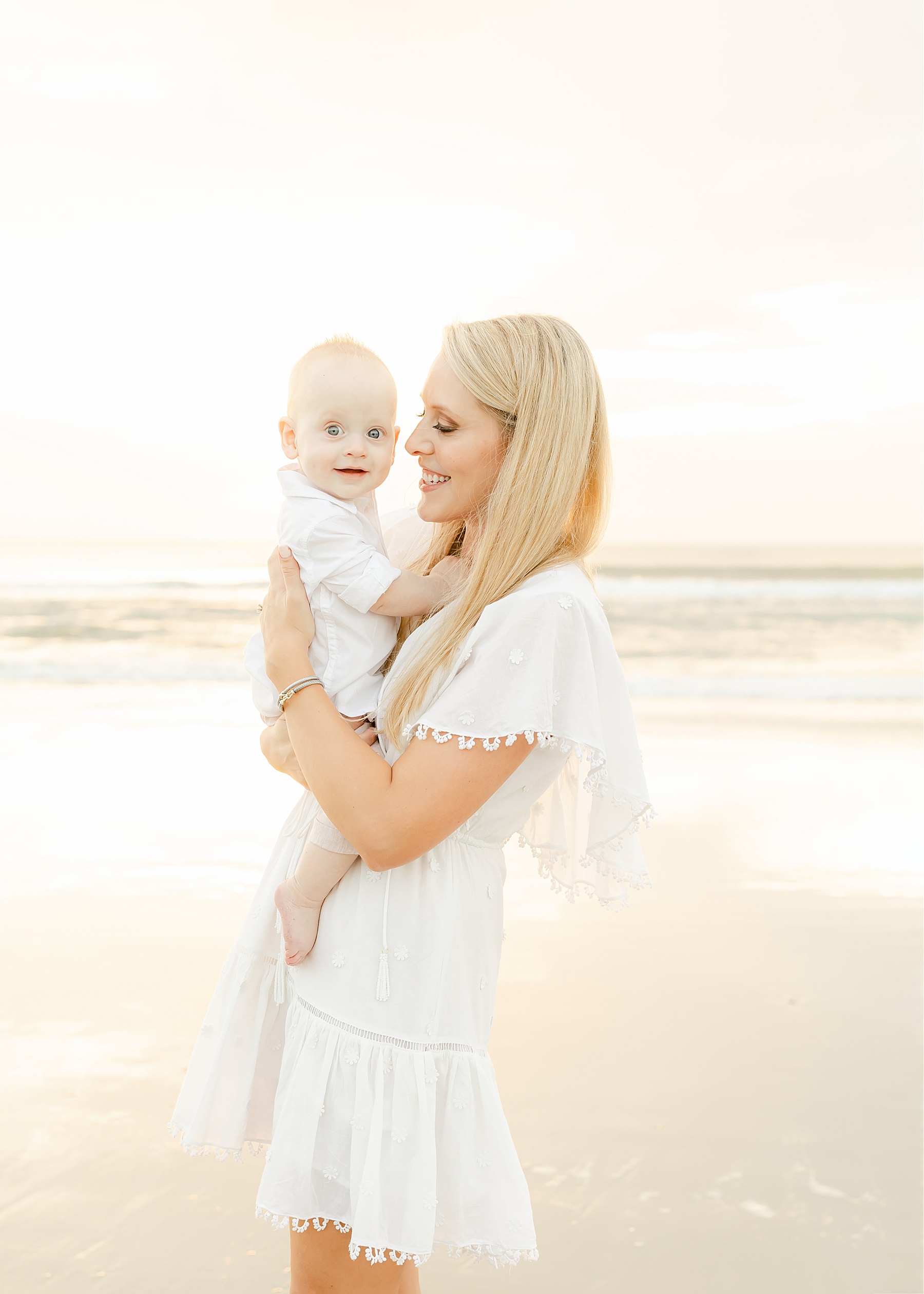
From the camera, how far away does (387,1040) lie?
5.35ft

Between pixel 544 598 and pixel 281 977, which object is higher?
pixel 544 598

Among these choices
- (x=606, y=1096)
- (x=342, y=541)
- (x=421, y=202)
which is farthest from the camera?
(x=421, y=202)

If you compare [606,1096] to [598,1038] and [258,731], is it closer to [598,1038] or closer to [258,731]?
[598,1038]

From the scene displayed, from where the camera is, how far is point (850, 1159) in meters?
2.99

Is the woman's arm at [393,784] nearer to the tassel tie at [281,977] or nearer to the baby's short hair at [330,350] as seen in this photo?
the tassel tie at [281,977]

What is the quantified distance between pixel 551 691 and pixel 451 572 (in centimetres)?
50

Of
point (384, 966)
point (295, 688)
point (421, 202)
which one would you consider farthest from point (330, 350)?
point (421, 202)

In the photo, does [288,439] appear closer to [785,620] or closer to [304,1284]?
[304,1284]

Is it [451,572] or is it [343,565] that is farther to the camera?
[451,572]

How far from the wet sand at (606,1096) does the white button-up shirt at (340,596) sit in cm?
168

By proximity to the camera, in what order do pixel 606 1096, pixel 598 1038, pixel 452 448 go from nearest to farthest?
pixel 452 448
pixel 606 1096
pixel 598 1038

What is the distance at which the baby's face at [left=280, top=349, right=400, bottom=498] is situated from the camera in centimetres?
196

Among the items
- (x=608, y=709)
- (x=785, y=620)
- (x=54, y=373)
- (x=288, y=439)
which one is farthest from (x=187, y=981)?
(x=54, y=373)

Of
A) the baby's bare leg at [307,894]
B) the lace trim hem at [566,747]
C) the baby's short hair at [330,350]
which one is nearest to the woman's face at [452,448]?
the baby's short hair at [330,350]
